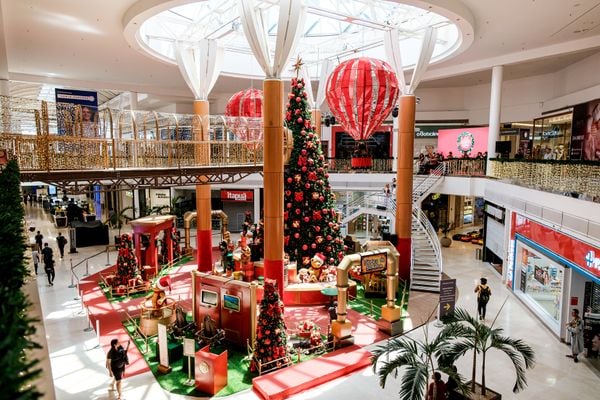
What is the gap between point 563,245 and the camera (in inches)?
472

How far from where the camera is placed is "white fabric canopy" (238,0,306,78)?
11.2 m

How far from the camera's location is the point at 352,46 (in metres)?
21.3

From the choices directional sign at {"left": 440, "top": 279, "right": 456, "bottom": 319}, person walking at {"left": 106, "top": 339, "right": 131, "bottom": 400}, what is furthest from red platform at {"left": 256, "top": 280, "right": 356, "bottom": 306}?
person walking at {"left": 106, "top": 339, "right": 131, "bottom": 400}

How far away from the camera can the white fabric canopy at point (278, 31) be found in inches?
440

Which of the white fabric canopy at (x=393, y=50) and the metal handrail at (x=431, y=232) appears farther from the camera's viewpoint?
the metal handrail at (x=431, y=232)

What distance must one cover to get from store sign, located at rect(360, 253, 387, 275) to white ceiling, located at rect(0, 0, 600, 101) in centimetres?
717

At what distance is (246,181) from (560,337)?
65.6ft

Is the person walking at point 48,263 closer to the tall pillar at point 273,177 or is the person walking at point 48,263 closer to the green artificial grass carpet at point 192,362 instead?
the green artificial grass carpet at point 192,362

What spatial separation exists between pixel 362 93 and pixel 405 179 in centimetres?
516

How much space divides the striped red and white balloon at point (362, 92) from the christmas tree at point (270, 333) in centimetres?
627

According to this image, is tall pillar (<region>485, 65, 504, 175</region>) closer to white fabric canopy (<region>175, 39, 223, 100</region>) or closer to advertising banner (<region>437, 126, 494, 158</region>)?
advertising banner (<region>437, 126, 494, 158</region>)

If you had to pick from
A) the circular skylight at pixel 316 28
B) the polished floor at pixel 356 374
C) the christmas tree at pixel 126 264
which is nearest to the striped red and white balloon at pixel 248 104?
the circular skylight at pixel 316 28

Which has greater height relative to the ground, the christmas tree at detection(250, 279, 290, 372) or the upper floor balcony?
the upper floor balcony

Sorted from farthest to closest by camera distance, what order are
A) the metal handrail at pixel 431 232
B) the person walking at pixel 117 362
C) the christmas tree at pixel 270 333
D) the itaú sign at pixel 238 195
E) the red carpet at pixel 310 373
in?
the itaú sign at pixel 238 195 < the metal handrail at pixel 431 232 < the christmas tree at pixel 270 333 < the red carpet at pixel 310 373 < the person walking at pixel 117 362
